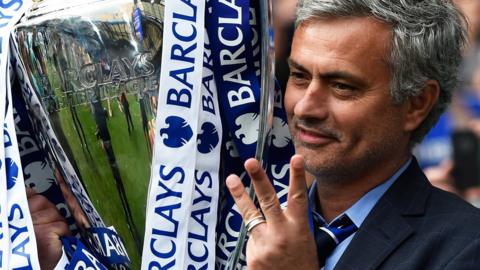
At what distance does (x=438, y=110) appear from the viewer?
2.36 m

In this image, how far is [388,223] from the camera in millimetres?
2180

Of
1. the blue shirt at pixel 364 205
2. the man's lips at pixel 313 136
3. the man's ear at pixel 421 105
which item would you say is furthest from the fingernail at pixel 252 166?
the man's ear at pixel 421 105

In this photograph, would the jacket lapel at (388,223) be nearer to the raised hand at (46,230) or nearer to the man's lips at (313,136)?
the man's lips at (313,136)

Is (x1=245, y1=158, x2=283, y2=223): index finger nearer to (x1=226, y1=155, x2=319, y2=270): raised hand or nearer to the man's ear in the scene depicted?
(x1=226, y1=155, x2=319, y2=270): raised hand

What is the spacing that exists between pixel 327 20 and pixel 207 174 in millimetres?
437

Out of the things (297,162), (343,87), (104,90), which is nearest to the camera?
(297,162)

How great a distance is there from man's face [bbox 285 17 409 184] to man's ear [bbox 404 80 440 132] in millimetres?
95

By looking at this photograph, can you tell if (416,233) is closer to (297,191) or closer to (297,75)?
(297,191)

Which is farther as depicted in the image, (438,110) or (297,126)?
(438,110)

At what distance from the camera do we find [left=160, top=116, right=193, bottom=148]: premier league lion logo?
2.09m

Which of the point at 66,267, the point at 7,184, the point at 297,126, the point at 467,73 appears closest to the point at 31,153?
the point at 7,184

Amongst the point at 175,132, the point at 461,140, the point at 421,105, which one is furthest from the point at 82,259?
the point at 461,140

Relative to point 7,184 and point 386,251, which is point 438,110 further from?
point 7,184

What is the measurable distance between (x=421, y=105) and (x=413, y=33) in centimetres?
20
